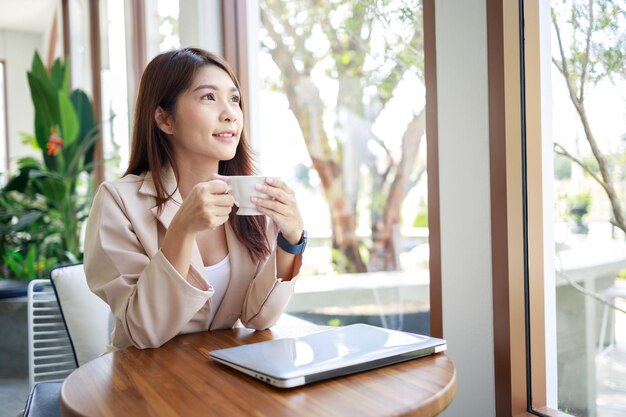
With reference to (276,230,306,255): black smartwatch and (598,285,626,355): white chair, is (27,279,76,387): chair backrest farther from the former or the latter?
(598,285,626,355): white chair

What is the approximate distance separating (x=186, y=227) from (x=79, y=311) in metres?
0.95

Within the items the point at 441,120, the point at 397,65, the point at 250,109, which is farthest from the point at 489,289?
the point at 250,109

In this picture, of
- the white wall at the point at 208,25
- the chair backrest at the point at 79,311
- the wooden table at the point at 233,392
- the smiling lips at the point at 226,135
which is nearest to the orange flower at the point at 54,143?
the white wall at the point at 208,25

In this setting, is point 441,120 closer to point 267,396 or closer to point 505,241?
point 505,241

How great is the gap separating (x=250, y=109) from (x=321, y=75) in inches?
59.3

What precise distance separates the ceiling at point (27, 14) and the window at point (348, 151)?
14.2 ft

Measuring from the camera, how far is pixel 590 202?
1251mm

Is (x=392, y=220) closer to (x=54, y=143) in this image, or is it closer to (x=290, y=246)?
(x=54, y=143)

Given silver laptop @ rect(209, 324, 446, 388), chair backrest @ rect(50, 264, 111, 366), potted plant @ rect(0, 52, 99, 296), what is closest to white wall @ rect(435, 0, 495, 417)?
silver laptop @ rect(209, 324, 446, 388)

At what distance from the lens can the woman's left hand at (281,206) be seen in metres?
1.21

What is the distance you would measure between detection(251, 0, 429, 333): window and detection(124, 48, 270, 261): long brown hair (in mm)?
913

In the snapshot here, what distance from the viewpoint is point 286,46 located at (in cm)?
390

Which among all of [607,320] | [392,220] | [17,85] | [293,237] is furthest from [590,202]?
[17,85]

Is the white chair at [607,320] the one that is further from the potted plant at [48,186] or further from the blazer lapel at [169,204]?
the potted plant at [48,186]
